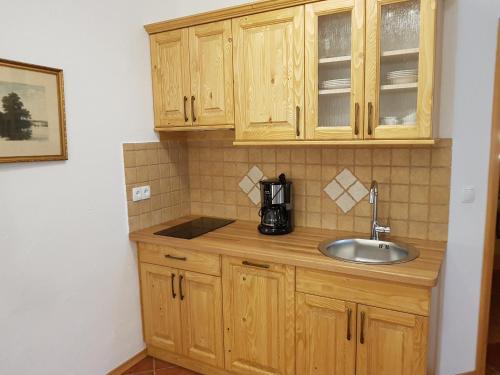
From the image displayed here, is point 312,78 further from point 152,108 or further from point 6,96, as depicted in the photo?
point 6,96

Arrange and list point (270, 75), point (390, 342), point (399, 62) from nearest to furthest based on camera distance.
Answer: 1. point (390, 342)
2. point (399, 62)
3. point (270, 75)

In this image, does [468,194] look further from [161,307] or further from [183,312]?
[161,307]

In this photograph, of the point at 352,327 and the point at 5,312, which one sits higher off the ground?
the point at 5,312

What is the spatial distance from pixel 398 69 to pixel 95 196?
1.73 meters

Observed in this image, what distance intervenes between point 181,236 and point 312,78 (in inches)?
46.3

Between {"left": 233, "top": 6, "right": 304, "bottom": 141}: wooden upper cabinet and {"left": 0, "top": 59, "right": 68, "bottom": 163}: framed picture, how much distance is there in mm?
936

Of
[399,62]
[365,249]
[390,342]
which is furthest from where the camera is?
[365,249]

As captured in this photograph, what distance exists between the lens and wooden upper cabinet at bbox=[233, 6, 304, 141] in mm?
1902

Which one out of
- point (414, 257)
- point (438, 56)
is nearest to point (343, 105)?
point (438, 56)

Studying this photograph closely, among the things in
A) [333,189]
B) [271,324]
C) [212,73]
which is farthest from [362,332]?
[212,73]

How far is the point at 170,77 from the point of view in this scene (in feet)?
7.58

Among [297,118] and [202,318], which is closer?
[297,118]

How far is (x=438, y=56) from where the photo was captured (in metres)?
1.78

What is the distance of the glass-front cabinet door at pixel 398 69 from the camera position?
164 centimetres
